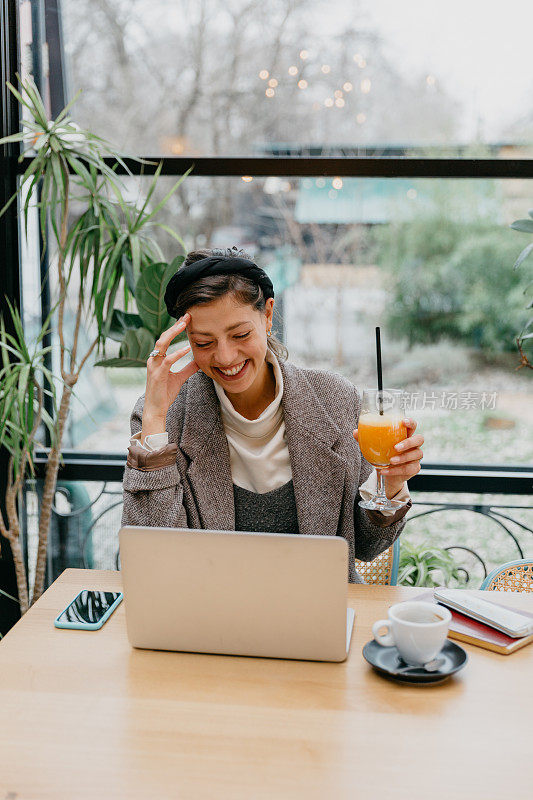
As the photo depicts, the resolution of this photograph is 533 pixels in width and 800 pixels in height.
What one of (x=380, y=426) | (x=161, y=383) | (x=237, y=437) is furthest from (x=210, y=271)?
(x=380, y=426)

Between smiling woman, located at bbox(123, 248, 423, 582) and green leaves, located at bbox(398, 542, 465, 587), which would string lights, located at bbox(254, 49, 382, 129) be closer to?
smiling woman, located at bbox(123, 248, 423, 582)

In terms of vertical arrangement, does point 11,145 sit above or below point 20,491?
above

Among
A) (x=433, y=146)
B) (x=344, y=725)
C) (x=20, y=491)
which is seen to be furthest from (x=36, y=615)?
(x=433, y=146)

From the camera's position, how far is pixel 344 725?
3.81ft

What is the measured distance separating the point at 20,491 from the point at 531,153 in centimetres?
206

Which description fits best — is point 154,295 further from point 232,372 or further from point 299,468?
point 299,468

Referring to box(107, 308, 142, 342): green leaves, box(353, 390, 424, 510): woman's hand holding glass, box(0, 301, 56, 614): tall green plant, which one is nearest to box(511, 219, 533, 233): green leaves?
box(353, 390, 424, 510): woman's hand holding glass

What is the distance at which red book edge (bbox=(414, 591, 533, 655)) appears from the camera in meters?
1.37

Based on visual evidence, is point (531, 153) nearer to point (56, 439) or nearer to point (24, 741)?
point (56, 439)

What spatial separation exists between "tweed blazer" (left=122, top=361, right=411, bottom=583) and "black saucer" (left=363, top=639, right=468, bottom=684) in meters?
0.41

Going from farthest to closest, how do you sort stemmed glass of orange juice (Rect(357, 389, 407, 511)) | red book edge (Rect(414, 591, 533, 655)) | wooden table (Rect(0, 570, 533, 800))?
stemmed glass of orange juice (Rect(357, 389, 407, 511)) → red book edge (Rect(414, 591, 533, 655)) → wooden table (Rect(0, 570, 533, 800))

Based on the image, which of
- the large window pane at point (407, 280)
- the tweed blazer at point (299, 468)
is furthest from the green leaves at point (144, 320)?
the tweed blazer at point (299, 468)

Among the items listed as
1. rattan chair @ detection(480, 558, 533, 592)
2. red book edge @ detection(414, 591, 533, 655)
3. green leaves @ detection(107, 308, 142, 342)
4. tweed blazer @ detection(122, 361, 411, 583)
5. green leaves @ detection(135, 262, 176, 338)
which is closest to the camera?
red book edge @ detection(414, 591, 533, 655)

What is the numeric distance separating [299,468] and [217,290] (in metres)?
0.45
